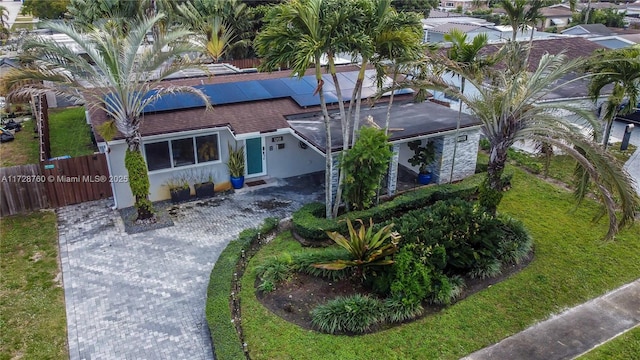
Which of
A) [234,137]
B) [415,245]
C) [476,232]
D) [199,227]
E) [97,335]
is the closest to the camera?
[97,335]

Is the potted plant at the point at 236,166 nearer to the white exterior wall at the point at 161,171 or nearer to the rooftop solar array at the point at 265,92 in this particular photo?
the white exterior wall at the point at 161,171

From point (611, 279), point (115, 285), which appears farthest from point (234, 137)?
point (611, 279)

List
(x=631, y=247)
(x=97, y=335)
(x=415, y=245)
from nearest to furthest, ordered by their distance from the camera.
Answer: (x=97, y=335)
(x=415, y=245)
(x=631, y=247)

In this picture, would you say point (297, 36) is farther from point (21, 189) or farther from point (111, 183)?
point (21, 189)

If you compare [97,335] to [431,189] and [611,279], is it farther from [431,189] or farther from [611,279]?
[611,279]

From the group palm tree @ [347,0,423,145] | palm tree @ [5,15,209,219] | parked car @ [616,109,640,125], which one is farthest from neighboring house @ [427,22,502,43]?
palm tree @ [5,15,209,219]

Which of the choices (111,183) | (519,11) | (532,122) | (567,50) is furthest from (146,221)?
(567,50)
